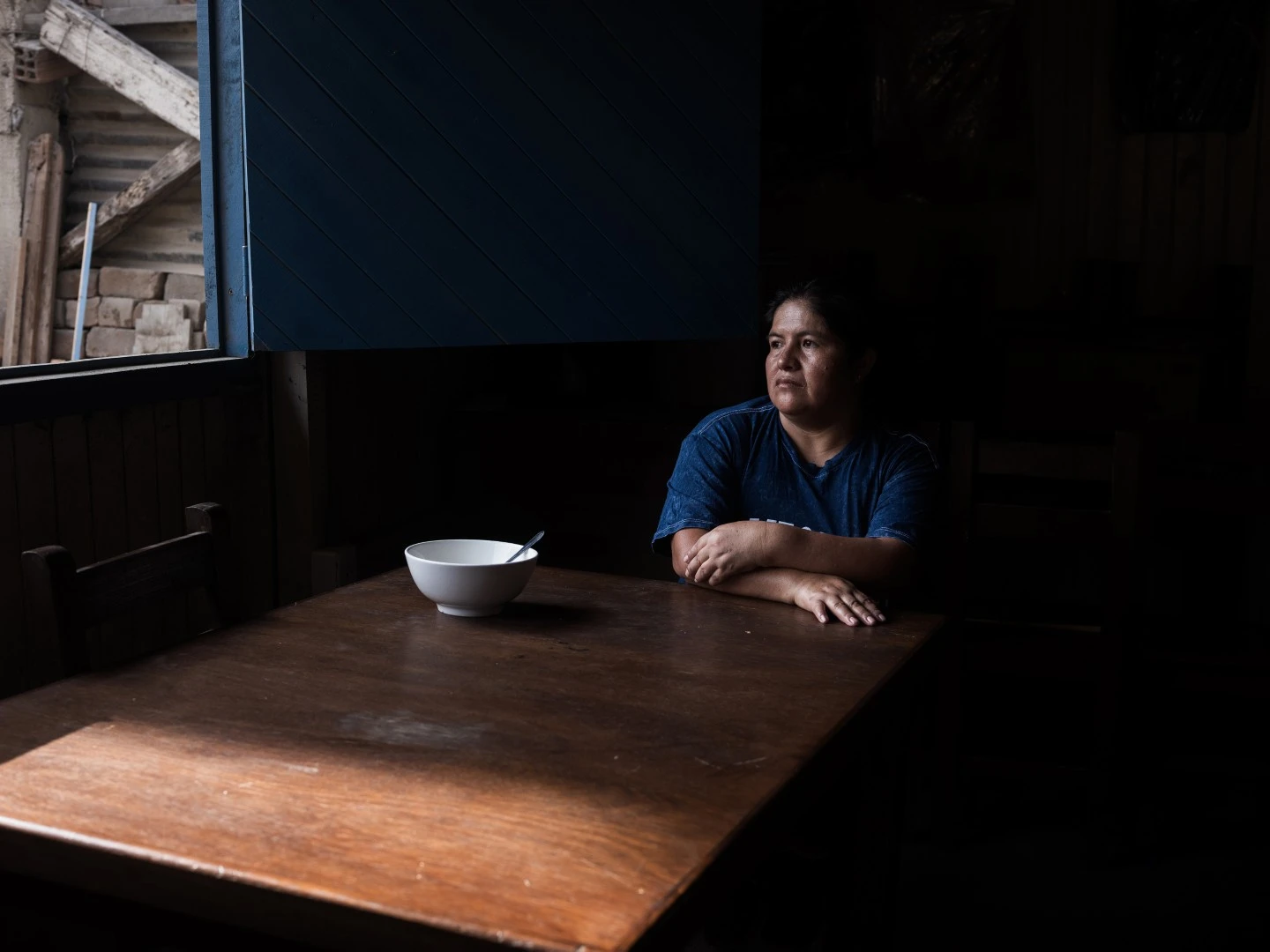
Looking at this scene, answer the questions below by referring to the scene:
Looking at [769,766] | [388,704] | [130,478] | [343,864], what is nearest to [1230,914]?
[769,766]

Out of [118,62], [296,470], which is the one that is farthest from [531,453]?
[118,62]

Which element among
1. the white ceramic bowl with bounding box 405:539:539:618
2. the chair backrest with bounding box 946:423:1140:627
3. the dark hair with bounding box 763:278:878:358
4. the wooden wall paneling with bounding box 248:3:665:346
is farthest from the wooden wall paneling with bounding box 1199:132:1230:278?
the white ceramic bowl with bounding box 405:539:539:618

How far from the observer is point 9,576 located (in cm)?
226

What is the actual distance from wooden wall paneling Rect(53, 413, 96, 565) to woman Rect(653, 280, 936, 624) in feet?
3.81

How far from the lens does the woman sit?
7.73 ft

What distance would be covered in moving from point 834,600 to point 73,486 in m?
1.52

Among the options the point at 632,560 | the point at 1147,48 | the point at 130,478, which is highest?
the point at 1147,48

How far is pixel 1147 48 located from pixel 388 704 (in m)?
3.58

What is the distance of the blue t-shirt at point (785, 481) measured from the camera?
7.88 feet

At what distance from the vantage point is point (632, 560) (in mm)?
3936

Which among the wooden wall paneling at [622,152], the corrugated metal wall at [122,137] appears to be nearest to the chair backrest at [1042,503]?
the wooden wall paneling at [622,152]

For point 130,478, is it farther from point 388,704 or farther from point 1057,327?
point 1057,327

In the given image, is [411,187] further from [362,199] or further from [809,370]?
[809,370]

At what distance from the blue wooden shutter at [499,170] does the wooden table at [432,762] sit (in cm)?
103
